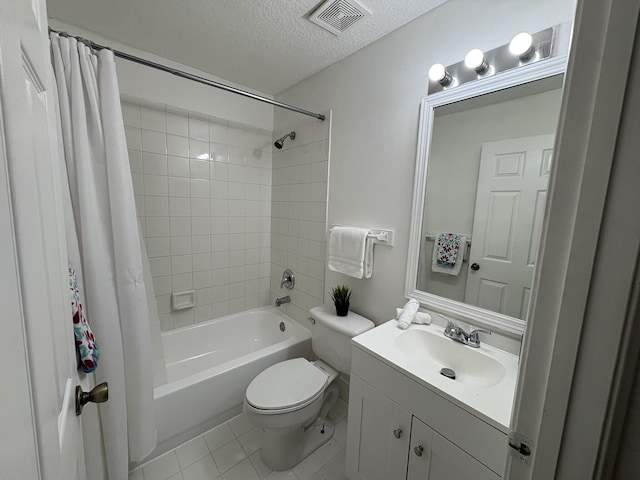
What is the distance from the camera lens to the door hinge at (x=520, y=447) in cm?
42

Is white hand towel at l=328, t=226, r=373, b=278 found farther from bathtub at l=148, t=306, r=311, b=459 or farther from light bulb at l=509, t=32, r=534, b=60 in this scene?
light bulb at l=509, t=32, r=534, b=60

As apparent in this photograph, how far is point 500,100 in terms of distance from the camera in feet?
3.55

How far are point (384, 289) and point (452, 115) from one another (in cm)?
96

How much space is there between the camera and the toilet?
1.26 metres

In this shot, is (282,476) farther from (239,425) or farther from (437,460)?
(437,460)

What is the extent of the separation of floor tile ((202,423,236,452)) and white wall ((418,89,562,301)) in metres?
1.47

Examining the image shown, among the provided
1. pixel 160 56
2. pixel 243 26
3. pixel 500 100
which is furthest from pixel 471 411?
pixel 160 56

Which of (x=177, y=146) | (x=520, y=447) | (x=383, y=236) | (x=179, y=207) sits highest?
(x=177, y=146)

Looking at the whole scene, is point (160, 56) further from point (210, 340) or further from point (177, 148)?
point (210, 340)

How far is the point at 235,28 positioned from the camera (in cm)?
141

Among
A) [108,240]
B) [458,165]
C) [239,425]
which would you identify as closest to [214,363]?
[239,425]

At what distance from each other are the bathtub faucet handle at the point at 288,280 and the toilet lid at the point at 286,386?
72 cm

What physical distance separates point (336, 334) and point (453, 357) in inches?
24.3

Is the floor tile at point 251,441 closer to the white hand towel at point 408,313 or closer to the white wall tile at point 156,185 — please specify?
the white hand towel at point 408,313
